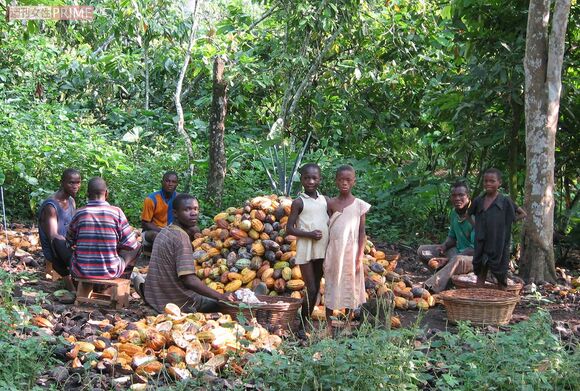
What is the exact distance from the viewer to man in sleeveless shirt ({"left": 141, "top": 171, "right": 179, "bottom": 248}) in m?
7.96

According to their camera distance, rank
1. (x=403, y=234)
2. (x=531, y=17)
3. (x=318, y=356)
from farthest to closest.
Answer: (x=403, y=234) < (x=531, y=17) < (x=318, y=356)

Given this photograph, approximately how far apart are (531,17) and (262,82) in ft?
14.4

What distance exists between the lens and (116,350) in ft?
14.5

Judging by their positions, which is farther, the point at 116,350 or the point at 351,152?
the point at 351,152

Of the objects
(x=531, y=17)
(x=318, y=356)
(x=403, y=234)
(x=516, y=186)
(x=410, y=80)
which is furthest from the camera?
(x=410, y=80)

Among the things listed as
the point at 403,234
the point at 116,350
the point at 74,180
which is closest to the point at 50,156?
the point at 74,180

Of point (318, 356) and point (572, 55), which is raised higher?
point (572, 55)

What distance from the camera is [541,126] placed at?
25.4ft

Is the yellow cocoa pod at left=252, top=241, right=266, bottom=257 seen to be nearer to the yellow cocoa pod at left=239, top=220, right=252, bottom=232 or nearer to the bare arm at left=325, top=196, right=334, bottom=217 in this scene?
A: the yellow cocoa pod at left=239, top=220, right=252, bottom=232

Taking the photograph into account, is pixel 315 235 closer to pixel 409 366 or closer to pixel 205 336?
pixel 205 336

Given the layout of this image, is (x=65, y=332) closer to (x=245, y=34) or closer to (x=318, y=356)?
(x=318, y=356)

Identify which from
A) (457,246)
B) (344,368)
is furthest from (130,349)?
(457,246)

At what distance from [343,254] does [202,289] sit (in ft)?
3.43

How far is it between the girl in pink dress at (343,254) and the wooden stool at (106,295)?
163cm
